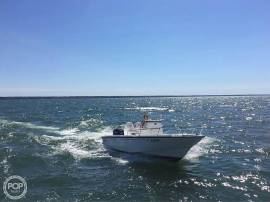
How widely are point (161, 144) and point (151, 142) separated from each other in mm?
732

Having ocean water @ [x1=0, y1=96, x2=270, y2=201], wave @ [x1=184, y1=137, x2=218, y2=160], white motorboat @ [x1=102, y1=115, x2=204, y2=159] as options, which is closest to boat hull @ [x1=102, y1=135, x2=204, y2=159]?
white motorboat @ [x1=102, y1=115, x2=204, y2=159]

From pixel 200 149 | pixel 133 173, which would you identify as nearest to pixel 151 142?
pixel 133 173

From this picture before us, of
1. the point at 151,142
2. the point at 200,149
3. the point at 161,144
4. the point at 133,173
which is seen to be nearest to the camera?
the point at 133,173

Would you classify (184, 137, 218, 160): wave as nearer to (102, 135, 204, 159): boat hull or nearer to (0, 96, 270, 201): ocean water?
(0, 96, 270, 201): ocean water

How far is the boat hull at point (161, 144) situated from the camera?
841 inches

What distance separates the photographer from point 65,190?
639 inches

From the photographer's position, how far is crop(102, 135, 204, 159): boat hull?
841 inches

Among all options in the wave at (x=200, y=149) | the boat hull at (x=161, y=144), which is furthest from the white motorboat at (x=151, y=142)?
the wave at (x=200, y=149)

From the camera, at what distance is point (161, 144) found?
2195 centimetres

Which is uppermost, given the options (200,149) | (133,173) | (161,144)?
(161,144)

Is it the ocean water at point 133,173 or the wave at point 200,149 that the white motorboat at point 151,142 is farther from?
the wave at point 200,149

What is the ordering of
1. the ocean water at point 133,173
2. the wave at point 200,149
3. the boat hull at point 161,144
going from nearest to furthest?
the ocean water at point 133,173, the boat hull at point 161,144, the wave at point 200,149

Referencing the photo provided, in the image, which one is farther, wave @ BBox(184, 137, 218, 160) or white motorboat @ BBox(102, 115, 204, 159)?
wave @ BBox(184, 137, 218, 160)

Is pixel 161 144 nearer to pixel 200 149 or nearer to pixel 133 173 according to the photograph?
pixel 133 173
